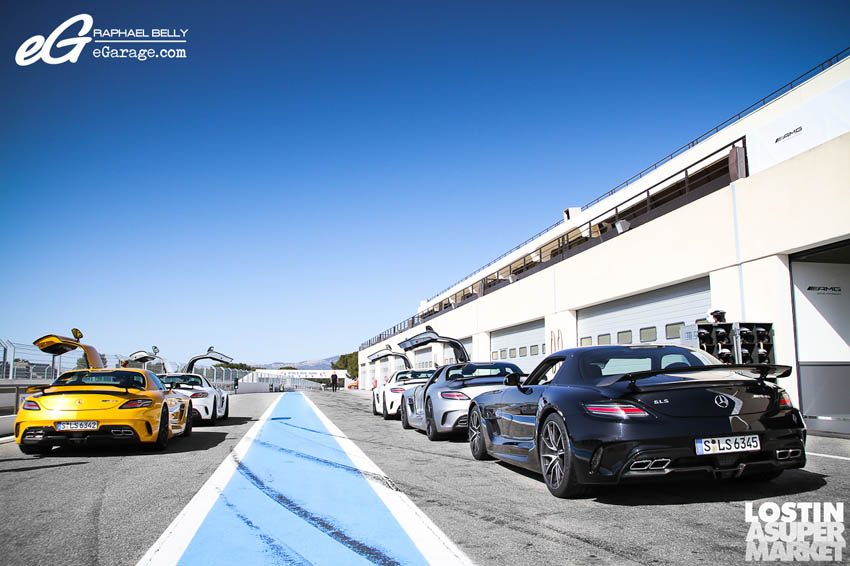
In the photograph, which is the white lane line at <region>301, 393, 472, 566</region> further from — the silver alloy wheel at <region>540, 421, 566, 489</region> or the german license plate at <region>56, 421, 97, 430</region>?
the german license plate at <region>56, 421, 97, 430</region>

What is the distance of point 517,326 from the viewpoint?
2816 cm

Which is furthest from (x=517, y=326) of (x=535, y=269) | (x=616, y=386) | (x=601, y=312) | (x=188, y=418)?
(x=616, y=386)

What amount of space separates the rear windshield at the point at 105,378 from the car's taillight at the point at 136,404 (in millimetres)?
485

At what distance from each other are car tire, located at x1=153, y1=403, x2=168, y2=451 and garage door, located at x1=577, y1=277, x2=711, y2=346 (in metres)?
11.9

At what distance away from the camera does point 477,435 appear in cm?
800

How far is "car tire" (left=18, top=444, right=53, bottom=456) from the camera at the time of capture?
8.66m

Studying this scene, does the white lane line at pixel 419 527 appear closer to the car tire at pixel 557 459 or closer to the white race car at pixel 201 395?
the car tire at pixel 557 459

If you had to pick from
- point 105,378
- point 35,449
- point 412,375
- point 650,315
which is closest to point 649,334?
point 650,315

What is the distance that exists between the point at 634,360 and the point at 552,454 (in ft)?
4.08

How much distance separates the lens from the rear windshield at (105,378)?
922 cm

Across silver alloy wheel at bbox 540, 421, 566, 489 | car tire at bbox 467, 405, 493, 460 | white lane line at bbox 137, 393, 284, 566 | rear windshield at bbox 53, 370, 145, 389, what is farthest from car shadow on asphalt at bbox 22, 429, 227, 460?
silver alloy wheel at bbox 540, 421, 566, 489

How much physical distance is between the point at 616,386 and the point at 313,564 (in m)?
2.72

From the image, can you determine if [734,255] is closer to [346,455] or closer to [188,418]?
[346,455]

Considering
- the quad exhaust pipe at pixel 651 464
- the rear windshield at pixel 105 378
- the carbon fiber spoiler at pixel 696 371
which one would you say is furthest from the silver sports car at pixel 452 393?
the rear windshield at pixel 105 378
